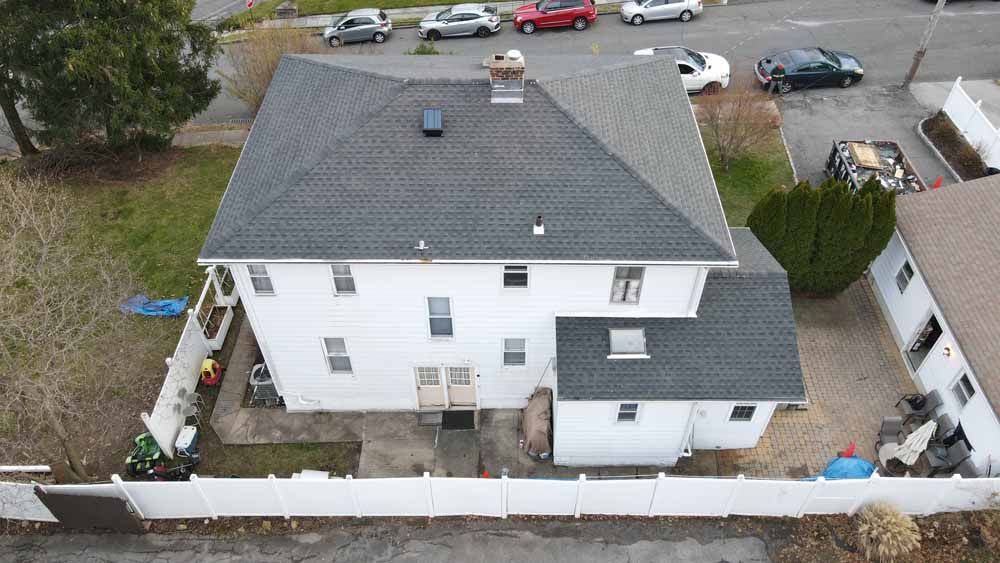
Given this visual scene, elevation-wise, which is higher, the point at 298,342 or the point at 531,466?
the point at 298,342

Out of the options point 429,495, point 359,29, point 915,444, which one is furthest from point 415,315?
point 359,29

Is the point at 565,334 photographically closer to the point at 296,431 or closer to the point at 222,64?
the point at 296,431

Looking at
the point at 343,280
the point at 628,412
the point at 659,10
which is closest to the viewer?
the point at 343,280

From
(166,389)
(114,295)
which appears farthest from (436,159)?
(114,295)

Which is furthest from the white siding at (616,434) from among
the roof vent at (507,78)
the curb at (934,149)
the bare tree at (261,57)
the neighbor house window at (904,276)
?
the bare tree at (261,57)

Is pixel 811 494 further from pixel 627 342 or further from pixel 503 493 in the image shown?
pixel 503 493
